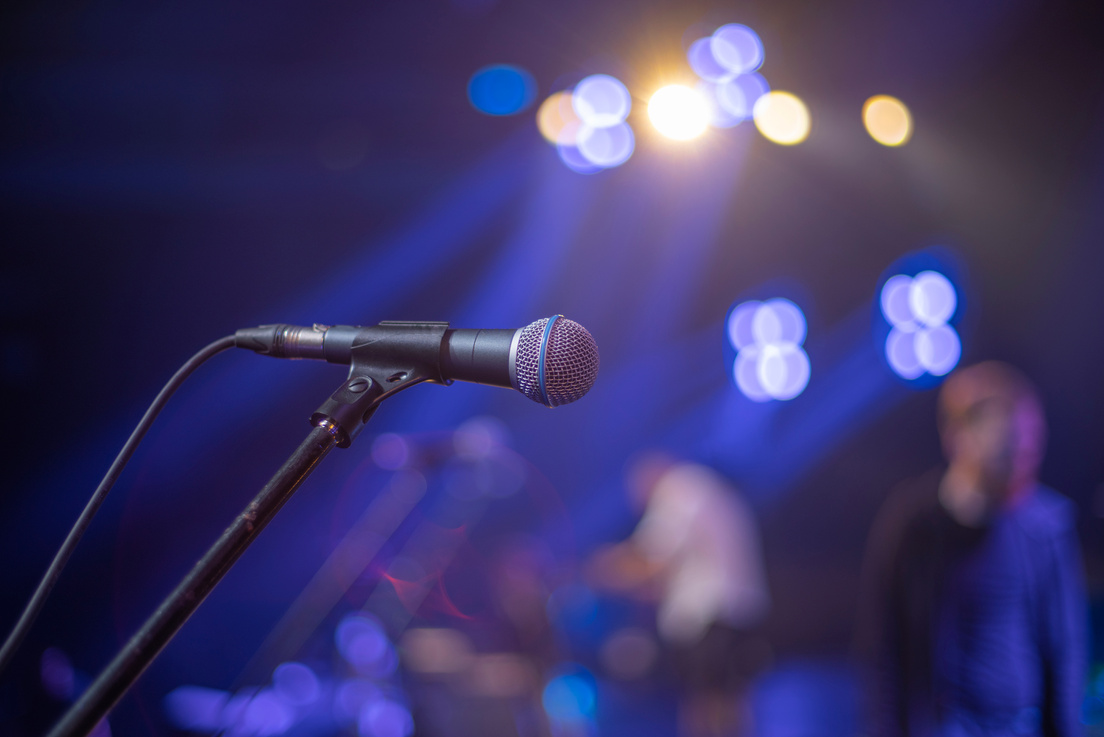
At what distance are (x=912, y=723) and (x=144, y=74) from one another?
4.54 m

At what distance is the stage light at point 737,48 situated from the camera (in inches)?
159

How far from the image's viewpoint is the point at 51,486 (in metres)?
2.61

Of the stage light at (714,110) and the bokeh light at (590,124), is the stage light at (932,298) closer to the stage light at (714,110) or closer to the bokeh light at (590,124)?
the stage light at (714,110)

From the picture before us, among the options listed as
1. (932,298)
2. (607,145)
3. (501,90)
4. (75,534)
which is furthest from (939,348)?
(75,534)

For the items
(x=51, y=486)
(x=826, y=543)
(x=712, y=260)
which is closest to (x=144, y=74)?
(x=51, y=486)

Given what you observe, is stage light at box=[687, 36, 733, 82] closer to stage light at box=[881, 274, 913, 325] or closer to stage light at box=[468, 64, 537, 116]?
stage light at box=[468, 64, 537, 116]

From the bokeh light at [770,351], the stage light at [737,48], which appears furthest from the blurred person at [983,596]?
the bokeh light at [770,351]

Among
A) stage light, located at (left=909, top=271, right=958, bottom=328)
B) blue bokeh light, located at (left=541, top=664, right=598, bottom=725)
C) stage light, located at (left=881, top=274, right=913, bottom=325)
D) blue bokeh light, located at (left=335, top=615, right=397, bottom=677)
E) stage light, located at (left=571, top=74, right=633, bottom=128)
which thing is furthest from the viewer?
stage light, located at (left=881, top=274, right=913, bottom=325)

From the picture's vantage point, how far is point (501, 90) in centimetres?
425

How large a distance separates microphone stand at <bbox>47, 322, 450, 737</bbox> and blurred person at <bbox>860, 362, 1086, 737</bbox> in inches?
89.0

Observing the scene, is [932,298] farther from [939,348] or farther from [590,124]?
[590,124]

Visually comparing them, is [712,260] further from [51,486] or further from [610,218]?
[51,486]

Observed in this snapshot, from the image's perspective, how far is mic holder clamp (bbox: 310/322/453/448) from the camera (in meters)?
0.90

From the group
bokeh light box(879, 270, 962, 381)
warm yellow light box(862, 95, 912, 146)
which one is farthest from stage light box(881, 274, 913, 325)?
warm yellow light box(862, 95, 912, 146)
